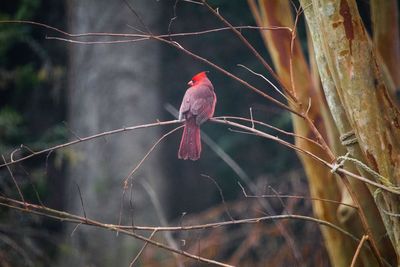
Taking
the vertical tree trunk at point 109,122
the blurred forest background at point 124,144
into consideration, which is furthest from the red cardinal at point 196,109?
the vertical tree trunk at point 109,122

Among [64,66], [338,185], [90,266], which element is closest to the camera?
[338,185]

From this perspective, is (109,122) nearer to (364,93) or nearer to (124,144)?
(124,144)

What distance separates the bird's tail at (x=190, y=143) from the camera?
168cm

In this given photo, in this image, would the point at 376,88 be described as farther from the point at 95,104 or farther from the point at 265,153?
the point at 265,153


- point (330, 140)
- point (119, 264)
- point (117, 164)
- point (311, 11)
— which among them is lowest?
point (119, 264)

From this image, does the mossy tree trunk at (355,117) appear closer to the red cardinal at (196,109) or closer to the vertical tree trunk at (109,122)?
the red cardinal at (196,109)

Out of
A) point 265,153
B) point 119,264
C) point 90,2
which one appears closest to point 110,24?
point 90,2

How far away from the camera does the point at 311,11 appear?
1717 millimetres

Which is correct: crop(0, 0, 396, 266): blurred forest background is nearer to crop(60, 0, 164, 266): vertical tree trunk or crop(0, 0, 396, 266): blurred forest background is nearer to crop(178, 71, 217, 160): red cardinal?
crop(60, 0, 164, 266): vertical tree trunk

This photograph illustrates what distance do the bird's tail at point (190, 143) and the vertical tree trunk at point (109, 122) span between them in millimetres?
2276

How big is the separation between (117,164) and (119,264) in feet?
2.31

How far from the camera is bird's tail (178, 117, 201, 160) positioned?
1.68m

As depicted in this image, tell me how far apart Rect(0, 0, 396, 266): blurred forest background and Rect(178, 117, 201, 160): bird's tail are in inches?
54.2

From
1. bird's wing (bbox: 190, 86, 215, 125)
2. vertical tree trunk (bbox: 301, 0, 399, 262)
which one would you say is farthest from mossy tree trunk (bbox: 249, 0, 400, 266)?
bird's wing (bbox: 190, 86, 215, 125)
